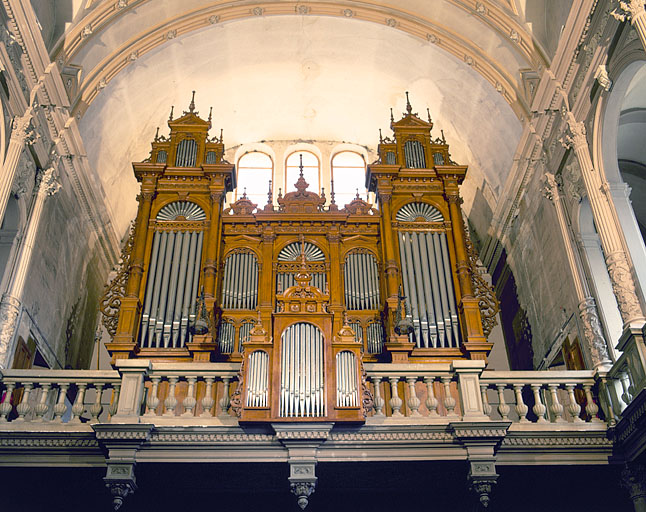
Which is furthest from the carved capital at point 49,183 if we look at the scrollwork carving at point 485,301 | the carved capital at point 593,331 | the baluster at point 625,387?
the baluster at point 625,387

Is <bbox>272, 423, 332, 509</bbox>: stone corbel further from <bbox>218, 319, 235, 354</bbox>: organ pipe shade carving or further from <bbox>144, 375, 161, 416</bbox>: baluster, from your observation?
<bbox>218, 319, 235, 354</bbox>: organ pipe shade carving

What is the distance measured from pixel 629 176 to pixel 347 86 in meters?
5.94

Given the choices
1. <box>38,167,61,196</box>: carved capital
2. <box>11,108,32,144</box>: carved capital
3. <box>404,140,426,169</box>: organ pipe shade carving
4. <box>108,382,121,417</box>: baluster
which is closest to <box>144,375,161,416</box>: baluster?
<box>108,382,121,417</box>: baluster

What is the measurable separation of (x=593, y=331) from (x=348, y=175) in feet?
26.2

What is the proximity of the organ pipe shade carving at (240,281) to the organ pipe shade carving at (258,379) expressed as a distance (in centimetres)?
331

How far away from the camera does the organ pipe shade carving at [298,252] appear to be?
1208 cm

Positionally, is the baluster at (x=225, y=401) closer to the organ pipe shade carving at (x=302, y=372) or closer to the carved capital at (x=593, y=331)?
the organ pipe shade carving at (x=302, y=372)

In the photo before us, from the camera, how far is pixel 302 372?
8023 mm

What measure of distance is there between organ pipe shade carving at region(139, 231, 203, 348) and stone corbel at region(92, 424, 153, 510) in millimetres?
2909

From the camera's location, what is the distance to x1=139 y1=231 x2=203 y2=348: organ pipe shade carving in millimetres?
10684

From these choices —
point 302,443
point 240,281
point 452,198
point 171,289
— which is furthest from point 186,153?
point 302,443

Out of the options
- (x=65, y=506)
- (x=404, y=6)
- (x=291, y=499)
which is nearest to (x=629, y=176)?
(x=404, y=6)

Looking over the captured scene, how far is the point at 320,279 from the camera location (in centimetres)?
1173

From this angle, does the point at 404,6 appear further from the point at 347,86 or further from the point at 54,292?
the point at 54,292
